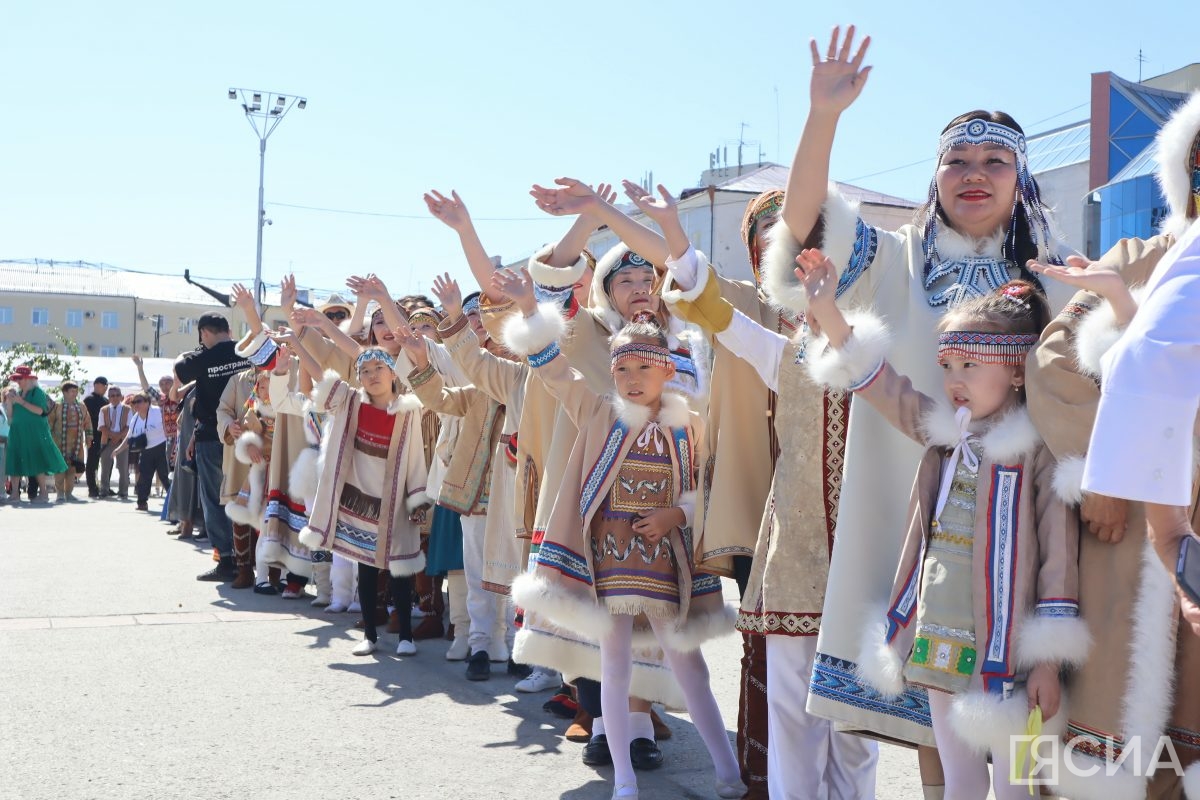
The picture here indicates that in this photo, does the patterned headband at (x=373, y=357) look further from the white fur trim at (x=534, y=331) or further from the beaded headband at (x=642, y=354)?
the beaded headband at (x=642, y=354)

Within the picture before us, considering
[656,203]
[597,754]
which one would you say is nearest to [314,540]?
[597,754]

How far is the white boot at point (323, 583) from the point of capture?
9.08m

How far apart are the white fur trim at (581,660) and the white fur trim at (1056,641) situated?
2.35 m

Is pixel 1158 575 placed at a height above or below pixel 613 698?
above

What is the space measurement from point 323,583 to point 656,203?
20.5 ft

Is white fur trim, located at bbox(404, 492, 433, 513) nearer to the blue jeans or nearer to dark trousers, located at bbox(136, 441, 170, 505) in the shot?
the blue jeans

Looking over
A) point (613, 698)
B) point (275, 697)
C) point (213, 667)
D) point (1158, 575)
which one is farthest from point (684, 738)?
point (1158, 575)

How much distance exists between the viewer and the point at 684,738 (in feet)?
17.8

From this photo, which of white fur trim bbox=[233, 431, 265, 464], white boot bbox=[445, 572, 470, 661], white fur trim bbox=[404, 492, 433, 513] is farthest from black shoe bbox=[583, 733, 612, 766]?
white fur trim bbox=[233, 431, 265, 464]

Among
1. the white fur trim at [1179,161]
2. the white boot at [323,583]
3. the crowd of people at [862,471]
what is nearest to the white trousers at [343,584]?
the white boot at [323,583]

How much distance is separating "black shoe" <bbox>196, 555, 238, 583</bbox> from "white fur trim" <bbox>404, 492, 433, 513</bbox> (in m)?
3.38

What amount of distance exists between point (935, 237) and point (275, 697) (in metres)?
4.10

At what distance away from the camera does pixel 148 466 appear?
18.4m

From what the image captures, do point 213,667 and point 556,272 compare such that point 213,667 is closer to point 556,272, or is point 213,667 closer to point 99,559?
point 556,272
